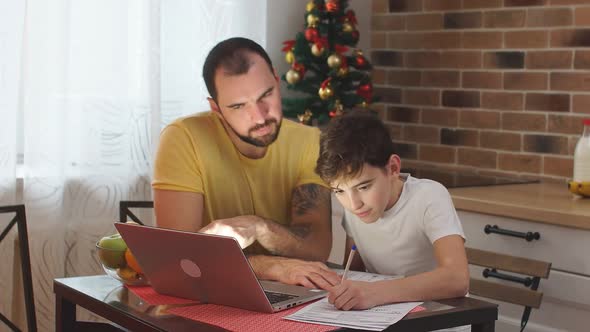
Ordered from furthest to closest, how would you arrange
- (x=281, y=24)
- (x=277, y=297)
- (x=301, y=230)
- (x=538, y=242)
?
(x=281, y=24) → (x=538, y=242) → (x=301, y=230) → (x=277, y=297)

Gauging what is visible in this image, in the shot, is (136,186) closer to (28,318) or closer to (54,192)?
(54,192)

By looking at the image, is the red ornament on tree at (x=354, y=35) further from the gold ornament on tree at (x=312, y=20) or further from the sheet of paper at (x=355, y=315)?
the sheet of paper at (x=355, y=315)

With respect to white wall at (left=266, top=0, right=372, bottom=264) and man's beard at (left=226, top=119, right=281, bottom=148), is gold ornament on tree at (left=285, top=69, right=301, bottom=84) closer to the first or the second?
white wall at (left=266, top=0, right=372, bottom=264)

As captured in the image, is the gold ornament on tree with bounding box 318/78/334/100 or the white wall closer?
the gold ornament on tree with bounding box 318/78/334/100

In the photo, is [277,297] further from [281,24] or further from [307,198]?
[281,24]

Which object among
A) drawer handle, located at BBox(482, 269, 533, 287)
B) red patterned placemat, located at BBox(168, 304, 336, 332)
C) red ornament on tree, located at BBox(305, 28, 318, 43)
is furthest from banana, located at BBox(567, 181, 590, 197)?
red patterned placemat, located at BBox(168, 304, 336, 332)

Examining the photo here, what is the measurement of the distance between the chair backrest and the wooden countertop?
0.15 metres

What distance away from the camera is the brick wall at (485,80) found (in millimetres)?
3348

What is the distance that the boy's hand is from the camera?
5.40 ft

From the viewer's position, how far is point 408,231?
6.76 ft

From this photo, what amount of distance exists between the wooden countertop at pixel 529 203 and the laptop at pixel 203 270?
112 cm

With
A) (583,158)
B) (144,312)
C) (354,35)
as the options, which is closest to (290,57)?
(354,35)

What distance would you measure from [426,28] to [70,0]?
4.92 feet

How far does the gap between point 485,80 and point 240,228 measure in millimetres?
1831
